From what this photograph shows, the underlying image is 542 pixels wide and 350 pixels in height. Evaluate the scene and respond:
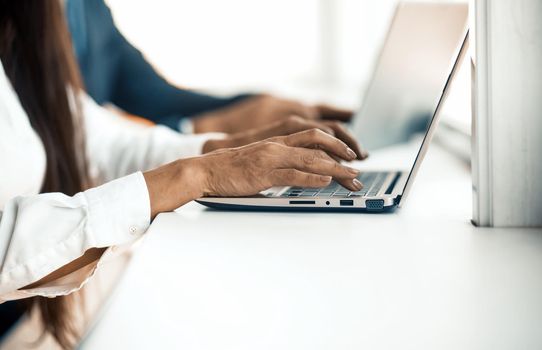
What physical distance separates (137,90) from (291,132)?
1.01 m

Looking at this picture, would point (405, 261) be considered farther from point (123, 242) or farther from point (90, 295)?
point (90, 295)

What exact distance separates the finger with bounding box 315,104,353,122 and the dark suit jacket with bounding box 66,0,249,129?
356 millimetres

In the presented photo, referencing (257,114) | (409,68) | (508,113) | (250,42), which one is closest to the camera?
(508,113)

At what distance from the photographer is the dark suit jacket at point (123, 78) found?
183cm

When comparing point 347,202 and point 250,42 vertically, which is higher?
point 250,42

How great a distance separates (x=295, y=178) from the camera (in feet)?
2.51

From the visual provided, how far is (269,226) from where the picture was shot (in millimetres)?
717

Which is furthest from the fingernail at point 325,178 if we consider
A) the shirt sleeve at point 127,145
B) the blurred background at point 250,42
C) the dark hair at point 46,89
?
the blurred background at point 250,42

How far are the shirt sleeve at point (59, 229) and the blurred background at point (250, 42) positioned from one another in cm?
276

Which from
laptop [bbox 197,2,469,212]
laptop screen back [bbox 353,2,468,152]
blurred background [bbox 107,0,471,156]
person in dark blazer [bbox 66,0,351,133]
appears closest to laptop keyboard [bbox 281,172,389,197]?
laptop [bbox 197,2,469,212]

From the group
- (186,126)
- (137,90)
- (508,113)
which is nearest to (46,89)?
(186,126)

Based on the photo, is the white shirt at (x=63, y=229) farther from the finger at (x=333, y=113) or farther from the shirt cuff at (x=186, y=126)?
the shirt cuff at (x=186, y=126)

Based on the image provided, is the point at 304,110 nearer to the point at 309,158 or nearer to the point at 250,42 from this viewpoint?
the point at 309,158

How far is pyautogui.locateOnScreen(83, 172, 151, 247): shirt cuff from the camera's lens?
0.72 m
